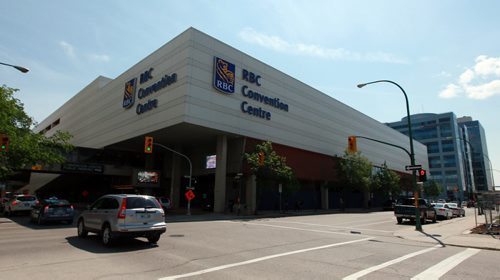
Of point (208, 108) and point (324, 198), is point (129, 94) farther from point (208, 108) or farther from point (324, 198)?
point (324, 198)

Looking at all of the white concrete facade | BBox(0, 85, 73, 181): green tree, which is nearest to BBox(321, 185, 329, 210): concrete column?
the white concrete facade

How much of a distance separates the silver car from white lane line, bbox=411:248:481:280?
326 inches

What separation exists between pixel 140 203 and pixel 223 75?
2634 centimetres

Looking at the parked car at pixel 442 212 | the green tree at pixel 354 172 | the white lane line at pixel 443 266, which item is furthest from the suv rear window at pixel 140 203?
the green tree at pixel 354 172

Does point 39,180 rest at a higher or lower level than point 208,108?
lower

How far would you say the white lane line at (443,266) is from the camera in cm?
779

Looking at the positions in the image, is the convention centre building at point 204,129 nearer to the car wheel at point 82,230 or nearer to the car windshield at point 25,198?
the car windshield at point 25,198

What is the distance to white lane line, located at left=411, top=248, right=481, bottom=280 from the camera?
7789 mm

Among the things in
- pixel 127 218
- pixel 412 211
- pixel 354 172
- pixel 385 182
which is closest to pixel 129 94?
pixel 354 172

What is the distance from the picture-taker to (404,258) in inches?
402

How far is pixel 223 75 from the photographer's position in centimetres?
3647

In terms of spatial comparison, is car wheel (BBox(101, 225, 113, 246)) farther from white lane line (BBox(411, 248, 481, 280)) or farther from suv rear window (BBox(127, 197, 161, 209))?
white lane line (BBox(411, 248, 481, 280))

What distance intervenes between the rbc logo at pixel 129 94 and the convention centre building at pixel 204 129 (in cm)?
14

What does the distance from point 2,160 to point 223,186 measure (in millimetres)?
20094
